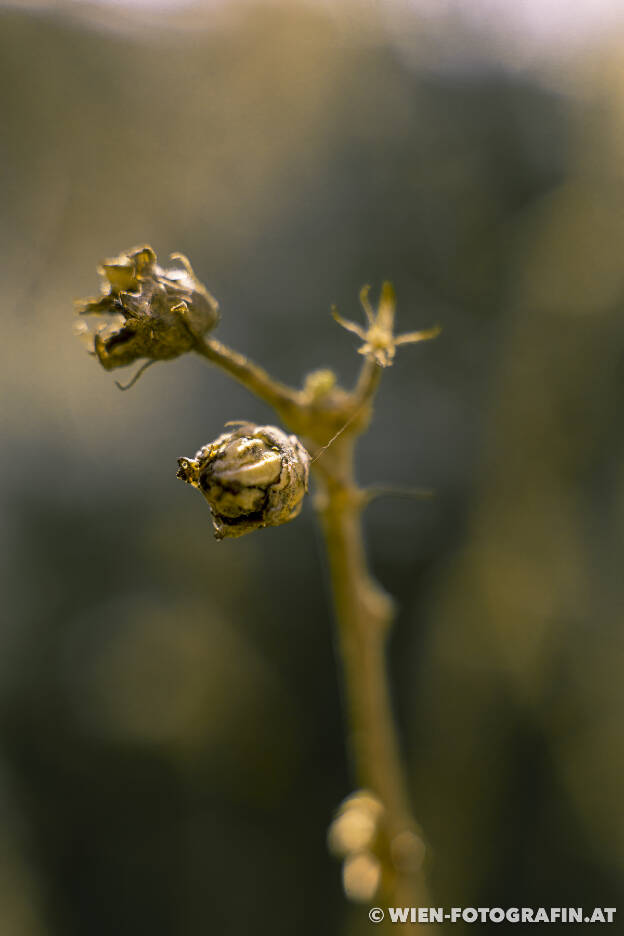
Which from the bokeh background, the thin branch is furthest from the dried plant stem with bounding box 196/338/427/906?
the bokeh background

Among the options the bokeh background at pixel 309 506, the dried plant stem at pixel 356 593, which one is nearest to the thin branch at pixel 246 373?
the dried plant stem at pixel 356 593

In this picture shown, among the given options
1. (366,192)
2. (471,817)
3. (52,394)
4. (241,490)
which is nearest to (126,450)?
(52,394)

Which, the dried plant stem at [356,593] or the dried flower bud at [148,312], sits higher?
the dried flower bud at [148,312]

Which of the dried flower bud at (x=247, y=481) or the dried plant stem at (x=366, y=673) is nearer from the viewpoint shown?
the dried flower bud at (x=247, y=481)

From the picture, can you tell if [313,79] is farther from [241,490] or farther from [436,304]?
[241,490]

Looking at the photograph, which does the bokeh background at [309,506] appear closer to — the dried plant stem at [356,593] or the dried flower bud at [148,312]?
the dried plant stem at [356,593]

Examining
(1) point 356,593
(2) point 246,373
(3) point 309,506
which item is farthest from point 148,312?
(3) point 309,506

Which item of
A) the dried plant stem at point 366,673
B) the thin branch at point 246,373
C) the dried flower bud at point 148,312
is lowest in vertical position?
the dried plant stem at point 366,673
